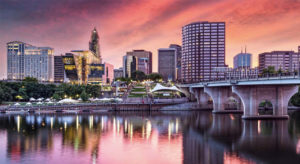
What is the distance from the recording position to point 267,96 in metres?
77.9

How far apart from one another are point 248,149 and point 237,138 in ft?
29.9

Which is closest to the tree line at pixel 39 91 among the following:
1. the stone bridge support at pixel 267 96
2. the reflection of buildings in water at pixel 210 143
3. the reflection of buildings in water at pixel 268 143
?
the stone bridge support at pixel 267 96

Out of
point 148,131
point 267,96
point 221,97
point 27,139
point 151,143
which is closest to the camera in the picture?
point 151,143

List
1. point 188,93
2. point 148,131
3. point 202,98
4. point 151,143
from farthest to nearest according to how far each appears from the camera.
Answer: point 188,93, point 202,98, point 148,131, point 151,143

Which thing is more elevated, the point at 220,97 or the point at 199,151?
the point at 220,97

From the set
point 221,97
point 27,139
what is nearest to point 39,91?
point 221,97

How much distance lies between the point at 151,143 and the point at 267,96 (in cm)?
4319

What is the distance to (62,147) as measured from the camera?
150 feet

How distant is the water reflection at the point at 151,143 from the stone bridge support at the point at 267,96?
25.6 ft

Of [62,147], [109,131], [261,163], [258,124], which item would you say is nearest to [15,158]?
[62,147]

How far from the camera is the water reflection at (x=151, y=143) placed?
39188mm

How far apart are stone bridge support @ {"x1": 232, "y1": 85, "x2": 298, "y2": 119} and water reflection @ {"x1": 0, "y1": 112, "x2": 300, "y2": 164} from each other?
7805mm

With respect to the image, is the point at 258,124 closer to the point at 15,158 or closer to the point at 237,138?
the point at 237,138

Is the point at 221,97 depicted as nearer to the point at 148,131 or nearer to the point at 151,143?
the point at 148,131
